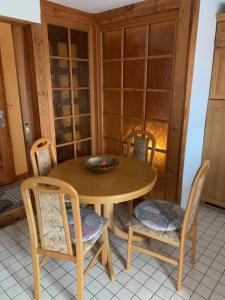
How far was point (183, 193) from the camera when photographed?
254 cm

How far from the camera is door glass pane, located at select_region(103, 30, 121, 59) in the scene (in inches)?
105

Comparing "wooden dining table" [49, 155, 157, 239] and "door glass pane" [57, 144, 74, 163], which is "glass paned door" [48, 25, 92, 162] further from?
"wooden dining table" [49, 155, 157, 239]

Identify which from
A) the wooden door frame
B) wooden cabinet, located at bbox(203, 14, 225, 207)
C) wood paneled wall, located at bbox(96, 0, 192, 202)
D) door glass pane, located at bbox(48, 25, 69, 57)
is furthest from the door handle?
wooden cabinet, located at bbox(203, 14, 225, 207)

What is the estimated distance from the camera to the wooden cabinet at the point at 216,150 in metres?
2.54

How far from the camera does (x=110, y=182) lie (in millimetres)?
1783

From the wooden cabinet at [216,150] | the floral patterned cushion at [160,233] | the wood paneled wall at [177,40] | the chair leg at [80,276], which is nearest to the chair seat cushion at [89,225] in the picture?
the chair leg at [80,276]

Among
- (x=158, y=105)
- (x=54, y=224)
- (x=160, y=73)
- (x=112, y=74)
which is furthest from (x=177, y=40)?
(x=54, y=224)

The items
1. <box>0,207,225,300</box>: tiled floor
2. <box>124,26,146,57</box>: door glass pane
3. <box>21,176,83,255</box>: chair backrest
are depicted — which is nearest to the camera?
<box>21,176,83,255</box>: chair backrest

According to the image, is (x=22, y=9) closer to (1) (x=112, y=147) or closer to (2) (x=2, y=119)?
(2) (x=2, y=119)

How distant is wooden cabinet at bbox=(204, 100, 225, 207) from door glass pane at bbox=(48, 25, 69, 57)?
5.75ft

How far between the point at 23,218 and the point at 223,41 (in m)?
2.84

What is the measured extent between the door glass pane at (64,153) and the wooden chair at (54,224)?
4.38ft

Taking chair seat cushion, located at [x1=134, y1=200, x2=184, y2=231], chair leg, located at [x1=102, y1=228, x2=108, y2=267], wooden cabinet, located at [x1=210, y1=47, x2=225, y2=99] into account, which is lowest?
chair leg, located at [x1=102, y1=228, x2=108, y2=267]

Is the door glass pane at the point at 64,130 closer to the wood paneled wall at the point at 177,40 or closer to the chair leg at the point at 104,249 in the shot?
the wood paneled wall at the point at 177,40
